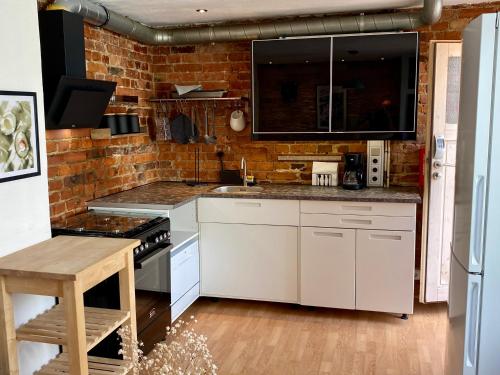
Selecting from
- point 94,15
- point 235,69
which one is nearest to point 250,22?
point 235,69

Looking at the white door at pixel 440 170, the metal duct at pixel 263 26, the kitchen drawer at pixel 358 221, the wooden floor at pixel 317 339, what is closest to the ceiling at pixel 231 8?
the metal duct at pixel 263 26

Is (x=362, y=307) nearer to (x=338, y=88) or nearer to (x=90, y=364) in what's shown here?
(x=338, y=88)

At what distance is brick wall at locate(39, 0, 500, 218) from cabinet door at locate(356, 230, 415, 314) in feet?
2.32

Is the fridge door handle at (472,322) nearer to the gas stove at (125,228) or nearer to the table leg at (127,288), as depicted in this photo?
the table leg at (127,288)

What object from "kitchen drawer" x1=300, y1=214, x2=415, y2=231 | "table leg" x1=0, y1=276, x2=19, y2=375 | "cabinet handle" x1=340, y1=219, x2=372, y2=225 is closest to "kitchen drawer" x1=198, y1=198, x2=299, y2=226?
"kitchen drawer" x1=300, y1=214, x2=415, y2=231

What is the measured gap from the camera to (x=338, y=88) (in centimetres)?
375

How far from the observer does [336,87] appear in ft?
12.3

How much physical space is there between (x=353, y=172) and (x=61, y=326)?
2424 millimetres

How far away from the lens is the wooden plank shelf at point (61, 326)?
2.10 m

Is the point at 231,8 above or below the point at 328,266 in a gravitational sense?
above

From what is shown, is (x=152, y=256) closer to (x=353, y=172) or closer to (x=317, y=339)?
(x=317, y=339)

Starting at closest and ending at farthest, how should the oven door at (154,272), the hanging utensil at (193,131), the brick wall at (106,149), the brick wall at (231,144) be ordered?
the oven door at (154,272), the brick wall at (106,149), the brick wall at (231,144), the hanging utensil at (193,131)

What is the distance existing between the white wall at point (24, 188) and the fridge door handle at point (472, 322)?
1915mm

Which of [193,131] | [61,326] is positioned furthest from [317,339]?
[193,131]
